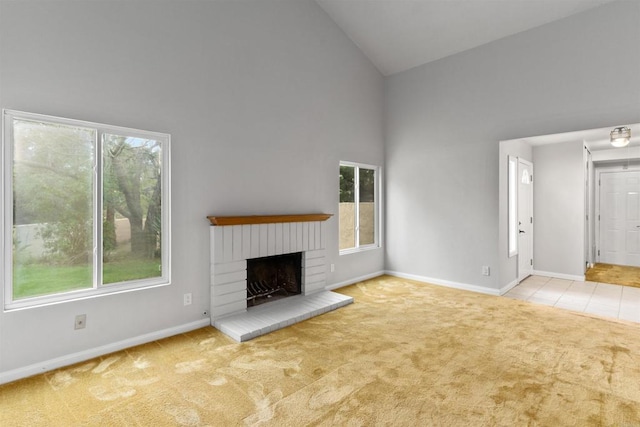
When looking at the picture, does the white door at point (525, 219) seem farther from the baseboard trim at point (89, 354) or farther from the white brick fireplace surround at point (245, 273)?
the baseboard trim at point (89, 354)

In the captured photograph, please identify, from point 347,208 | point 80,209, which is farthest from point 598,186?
point 80,209

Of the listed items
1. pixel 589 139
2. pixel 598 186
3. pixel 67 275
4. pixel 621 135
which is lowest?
pixel 67 275

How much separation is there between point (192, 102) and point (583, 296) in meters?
5.63

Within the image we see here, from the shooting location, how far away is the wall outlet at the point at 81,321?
8.68 feet

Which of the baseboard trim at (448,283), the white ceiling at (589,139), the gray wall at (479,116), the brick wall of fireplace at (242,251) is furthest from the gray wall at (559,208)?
the brick wall of fireplace at (242,251)

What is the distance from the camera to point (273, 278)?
14.2 feet

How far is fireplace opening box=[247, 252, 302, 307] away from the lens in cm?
402

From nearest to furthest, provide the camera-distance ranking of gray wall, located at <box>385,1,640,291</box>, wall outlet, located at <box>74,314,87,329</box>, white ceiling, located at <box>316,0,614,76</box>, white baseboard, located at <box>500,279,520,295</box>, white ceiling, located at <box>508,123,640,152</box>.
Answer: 1. wall outlet, located at <box>74,314,87,329</box>
2. gray wall, located at <box>385,1,640,291</box>
3. white ceiling, located at <box>316,0,614,76</box>
4. white ceiling, located at <box>508,123,640,152</box>
5. white baseboard, located at <box>500,279,520,295</box>

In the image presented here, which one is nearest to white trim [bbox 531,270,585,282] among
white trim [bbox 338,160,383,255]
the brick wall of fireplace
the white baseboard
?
the white baseboard

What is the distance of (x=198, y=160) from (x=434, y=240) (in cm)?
377

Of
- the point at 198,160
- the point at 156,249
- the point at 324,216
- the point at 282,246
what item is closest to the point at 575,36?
the point at 324,216

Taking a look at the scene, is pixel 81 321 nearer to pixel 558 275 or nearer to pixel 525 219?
pixel 525 219

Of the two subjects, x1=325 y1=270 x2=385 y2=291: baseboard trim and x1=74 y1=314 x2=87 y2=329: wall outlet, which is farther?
x1=325 y1=270 x2=385 y2=291: baseboard trim

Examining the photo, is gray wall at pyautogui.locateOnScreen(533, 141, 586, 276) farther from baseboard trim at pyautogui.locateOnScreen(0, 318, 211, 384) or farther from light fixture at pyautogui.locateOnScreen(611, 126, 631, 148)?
baseboard trim at pyautogui.locateOnScreen(0, 318, 211, 384)
